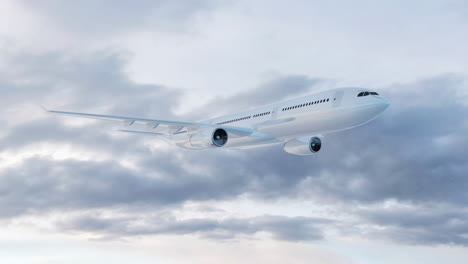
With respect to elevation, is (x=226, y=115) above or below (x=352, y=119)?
above

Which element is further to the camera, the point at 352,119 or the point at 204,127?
the point at 204,127

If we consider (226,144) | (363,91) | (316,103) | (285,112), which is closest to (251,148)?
(226,144)

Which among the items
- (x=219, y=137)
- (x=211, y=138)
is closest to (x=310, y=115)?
(x=219, y=137)

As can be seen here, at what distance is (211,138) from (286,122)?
9.30 meters

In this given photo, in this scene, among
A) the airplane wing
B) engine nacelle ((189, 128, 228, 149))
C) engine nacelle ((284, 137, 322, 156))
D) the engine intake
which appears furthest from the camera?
engine nacelle ((284, 137, 322, 156))

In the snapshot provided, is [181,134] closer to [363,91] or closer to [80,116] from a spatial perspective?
[80,116]

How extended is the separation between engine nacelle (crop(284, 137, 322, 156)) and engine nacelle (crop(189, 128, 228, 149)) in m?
9.58

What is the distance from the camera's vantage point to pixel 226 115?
228 ft

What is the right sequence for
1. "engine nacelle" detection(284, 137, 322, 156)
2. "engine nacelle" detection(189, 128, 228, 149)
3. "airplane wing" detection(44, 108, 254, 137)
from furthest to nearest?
1. "engine nacelle" detection(284, 137, 322, 156)
2. "engine nacelle" detection(189, 128, 228, 149)
3. "airplane wing" detection(44, 108, 254, 137)

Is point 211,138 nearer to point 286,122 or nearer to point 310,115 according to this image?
point 286,122

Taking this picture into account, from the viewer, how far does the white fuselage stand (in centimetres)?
5159

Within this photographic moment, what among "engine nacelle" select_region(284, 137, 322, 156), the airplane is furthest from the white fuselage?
"engine nacelle" select_region(284, 137, 322, 156)

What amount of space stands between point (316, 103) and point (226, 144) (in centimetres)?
1308

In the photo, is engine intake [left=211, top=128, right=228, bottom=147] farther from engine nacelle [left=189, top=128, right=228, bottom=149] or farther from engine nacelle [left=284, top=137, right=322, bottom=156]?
engine nacelle [left=284, top=137, right=322, bottom=156]
